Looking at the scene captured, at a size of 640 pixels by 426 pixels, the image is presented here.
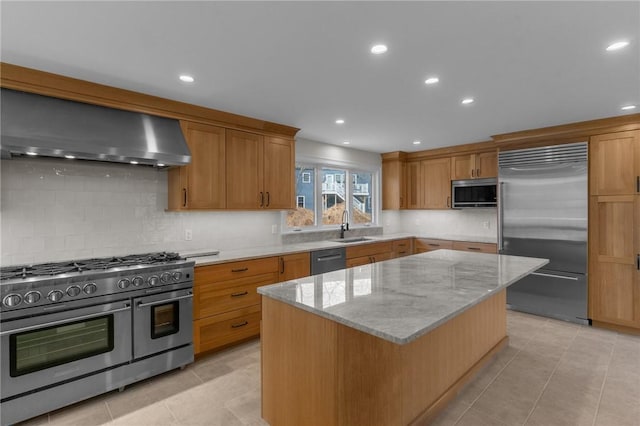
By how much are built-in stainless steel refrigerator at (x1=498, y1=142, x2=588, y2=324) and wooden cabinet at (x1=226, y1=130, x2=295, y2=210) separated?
9.66 feet

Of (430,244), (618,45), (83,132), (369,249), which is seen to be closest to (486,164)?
(430,244)

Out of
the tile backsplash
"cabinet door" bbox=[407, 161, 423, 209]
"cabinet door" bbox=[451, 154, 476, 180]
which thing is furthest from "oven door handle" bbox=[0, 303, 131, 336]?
"cabinet door" bbox=[451, 154, 476, 180]

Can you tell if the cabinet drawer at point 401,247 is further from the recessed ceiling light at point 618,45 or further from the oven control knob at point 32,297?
the oven control knob at point 32,297

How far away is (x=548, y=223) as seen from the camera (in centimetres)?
405

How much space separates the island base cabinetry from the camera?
63.6 inches

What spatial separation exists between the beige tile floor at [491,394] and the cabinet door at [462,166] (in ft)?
8.91

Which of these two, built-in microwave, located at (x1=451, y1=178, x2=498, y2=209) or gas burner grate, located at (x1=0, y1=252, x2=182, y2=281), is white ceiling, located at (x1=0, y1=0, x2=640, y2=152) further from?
built-in microwave, located at (x1=451, y1=178, x2=498, y2=209)

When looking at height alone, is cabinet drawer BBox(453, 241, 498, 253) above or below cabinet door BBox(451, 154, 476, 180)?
below

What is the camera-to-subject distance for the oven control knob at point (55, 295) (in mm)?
2193

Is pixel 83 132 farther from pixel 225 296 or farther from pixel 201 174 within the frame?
pixel 225 296

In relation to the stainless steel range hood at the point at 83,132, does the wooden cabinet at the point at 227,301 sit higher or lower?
lower

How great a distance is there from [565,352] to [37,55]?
4.99 metres

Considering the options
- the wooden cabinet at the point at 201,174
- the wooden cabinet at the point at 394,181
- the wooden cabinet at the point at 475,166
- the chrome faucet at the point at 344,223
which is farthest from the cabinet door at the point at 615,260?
the wooden cabinet at the point at 201,174

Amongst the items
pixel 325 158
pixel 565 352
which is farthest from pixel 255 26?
pixel 565 352
